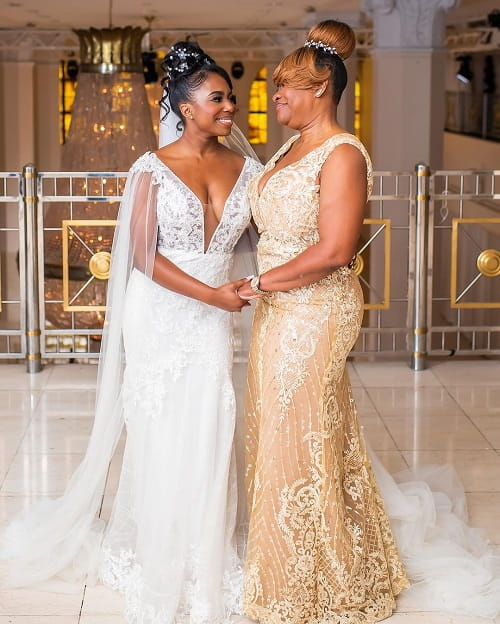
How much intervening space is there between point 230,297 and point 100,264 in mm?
3493

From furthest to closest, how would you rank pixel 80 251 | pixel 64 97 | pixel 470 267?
pixel 64 97
pixel 470 267
pixel 80 251

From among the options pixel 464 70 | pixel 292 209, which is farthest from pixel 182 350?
pixel 464 70

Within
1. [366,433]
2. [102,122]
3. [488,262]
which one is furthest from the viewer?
[102,122]

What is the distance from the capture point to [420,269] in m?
6.73

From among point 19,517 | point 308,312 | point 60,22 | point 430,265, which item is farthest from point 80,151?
point 60,22

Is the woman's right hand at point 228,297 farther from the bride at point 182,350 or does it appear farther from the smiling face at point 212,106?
the smiling face at point 212,106

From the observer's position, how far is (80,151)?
29.7ft

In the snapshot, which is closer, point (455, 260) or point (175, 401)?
point (175, 401)

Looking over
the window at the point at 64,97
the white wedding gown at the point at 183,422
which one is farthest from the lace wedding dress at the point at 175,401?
the window at the point at 64,97

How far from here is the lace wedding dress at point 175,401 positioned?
135 inches

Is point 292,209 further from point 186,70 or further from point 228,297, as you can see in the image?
point 186,70

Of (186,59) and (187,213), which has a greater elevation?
(186,59)

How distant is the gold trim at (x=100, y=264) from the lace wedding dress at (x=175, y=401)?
3.06m

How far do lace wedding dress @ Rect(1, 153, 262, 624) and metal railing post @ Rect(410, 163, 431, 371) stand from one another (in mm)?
3246
